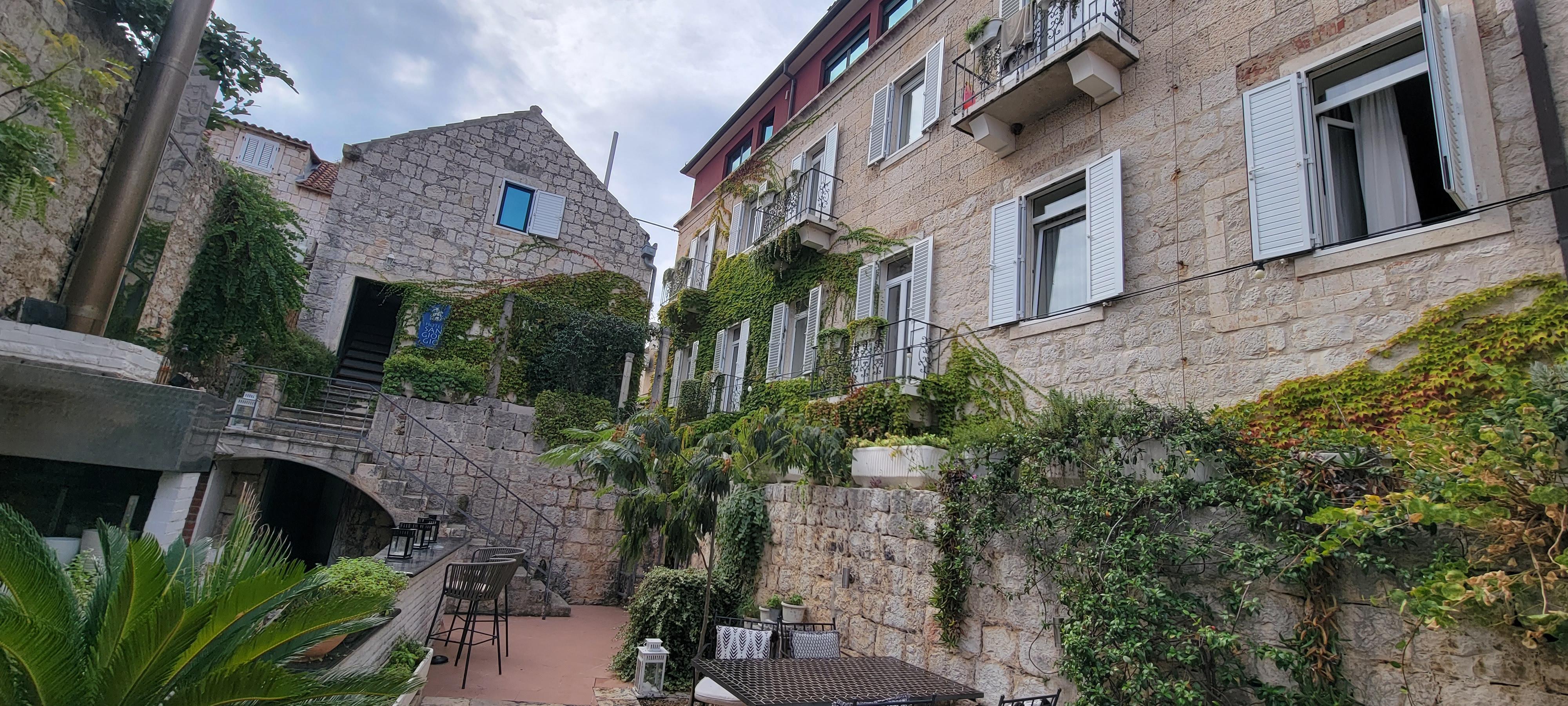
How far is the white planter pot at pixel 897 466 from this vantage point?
6094 millimetres

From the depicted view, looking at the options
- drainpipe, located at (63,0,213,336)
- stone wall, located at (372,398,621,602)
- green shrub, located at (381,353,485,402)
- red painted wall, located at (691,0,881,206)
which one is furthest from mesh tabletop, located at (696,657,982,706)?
red painted wall, located at (691,0,881,206)

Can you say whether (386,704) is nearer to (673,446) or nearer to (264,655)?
(264,655)

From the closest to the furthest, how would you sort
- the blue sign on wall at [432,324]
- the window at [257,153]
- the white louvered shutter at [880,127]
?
1. the white louvered shutter at [880,127]
2. the blue sign on wall at [432,324]
3. the window at [257,153]

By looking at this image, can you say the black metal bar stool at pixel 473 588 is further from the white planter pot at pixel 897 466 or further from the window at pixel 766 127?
the window at pixel 766 127

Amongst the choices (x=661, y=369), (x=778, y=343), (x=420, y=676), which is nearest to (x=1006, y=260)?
(x=778, y=343)

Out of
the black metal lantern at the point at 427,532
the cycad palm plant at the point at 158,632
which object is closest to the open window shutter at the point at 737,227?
the black metal lantern at the point at 427,532

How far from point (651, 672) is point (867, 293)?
17.6 feet

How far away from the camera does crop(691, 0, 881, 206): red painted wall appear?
1155 centimetres

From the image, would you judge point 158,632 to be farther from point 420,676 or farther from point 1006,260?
point 1006,260

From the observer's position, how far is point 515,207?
15.1 metres

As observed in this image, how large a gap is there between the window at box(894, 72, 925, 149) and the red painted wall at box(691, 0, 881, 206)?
1244 mm

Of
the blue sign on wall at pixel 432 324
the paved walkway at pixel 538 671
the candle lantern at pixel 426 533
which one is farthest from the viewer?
the blue sign on wall at pixel 432 324

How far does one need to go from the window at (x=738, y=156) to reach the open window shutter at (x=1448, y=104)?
11.5 m

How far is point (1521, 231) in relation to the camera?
4.12m
